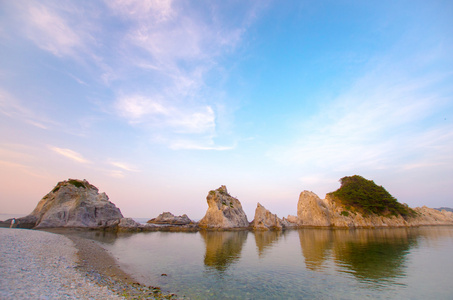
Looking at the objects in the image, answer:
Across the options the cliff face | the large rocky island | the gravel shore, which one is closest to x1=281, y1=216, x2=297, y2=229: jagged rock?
the large rocky island

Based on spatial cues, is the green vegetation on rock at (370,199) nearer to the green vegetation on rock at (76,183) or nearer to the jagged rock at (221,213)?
the jagged rock at (221,213)

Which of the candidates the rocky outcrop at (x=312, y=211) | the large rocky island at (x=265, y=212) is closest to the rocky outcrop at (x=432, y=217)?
the large rocky island at (x=265, y=212)

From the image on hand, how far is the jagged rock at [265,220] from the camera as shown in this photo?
287 feet

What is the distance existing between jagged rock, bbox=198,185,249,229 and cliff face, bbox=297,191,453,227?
103 feet

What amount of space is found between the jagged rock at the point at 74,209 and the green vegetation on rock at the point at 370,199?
99.0 metres

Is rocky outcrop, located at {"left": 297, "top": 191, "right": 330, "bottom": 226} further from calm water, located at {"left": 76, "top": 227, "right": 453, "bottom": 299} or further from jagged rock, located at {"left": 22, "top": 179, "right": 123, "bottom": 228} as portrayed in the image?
jagged rock, located at {"left": 22, "top": 179, "right": 123, "bottom": 228}

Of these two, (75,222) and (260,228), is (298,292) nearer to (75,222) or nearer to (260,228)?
(75,222)

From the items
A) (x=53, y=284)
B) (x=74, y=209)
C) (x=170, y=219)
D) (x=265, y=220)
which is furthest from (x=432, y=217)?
(x=74, y=209)

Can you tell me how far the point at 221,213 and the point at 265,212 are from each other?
21096 millimetres

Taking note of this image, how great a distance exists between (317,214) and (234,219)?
39.9m

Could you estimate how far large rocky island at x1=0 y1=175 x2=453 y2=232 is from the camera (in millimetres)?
63000

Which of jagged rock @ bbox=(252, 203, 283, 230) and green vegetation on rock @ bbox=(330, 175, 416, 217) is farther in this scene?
green vegetation on rock @ bbox=(330, 175, 416, 217)

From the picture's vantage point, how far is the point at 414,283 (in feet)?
56.0

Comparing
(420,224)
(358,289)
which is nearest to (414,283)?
(358,289)
